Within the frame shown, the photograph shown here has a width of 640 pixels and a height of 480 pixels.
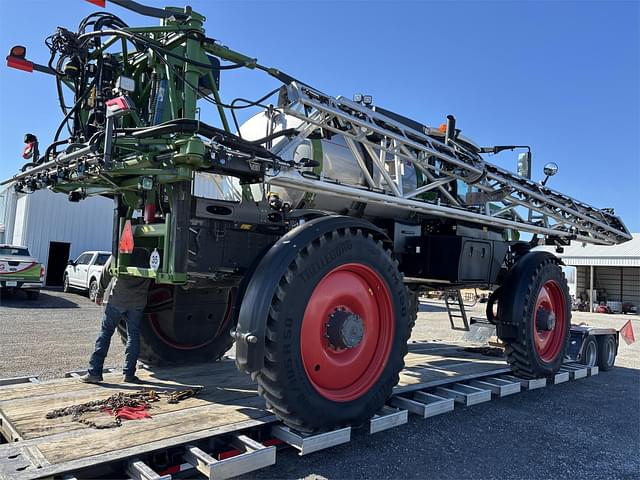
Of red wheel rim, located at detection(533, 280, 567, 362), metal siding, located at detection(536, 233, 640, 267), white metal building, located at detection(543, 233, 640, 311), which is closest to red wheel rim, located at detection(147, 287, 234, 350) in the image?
red wheel rim, located at detection(533, 280, 567, 362)

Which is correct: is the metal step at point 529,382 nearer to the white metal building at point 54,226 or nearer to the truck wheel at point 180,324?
the truck wheel at point 180,324

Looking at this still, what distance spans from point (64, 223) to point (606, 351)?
21639mm

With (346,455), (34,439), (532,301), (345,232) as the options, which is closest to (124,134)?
(345,232)

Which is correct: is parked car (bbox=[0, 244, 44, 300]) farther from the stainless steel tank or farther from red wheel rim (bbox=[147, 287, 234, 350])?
the stainless steel tank

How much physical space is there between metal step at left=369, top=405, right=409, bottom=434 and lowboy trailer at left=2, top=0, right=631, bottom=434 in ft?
0.26

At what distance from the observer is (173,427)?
3426mm

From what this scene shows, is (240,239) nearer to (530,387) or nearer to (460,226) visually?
(460,226)

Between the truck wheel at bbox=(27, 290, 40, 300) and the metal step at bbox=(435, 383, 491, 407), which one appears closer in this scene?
the metal step at bbox=(435, 383, 491, 407)

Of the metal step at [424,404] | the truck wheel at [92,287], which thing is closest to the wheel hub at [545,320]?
the metal step at [424,404]

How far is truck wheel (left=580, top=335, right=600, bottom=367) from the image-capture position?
7.84 metres

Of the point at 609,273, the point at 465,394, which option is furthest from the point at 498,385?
the point at 609,273

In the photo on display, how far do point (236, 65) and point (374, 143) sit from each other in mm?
1623

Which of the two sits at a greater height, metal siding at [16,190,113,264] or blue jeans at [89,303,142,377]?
metal siding at [16,190,113,264]

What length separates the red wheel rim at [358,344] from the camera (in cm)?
384
